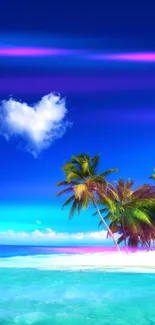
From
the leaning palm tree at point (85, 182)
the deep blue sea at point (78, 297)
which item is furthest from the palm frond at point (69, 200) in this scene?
the deep blue sea at point (78, 297)

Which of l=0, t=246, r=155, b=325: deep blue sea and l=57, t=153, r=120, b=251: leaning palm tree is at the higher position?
l=57, t=153, r=120, b=251: leaning palm tree

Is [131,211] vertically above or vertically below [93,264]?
above

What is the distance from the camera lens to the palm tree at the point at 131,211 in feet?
77.0

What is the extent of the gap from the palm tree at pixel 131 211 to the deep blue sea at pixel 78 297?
430 inches

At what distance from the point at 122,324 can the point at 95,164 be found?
16880 millimetres

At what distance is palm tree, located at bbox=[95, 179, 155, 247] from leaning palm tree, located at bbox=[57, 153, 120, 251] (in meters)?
0.66

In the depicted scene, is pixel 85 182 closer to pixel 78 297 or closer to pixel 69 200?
pixel 69 200

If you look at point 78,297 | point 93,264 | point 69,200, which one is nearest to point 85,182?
point 69,200

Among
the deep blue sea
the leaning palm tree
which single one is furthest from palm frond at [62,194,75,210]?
the deep blue sea

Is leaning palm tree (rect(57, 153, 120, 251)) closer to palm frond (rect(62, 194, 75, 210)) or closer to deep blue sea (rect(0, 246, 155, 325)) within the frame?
palm frond (rect(62, 194, 75, 210))

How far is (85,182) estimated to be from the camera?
22.0m

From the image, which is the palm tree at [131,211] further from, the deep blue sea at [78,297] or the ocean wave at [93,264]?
the deep blue sea at [78,297]

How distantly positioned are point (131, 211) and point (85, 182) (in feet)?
11.5

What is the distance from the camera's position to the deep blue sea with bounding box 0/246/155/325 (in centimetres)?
633
